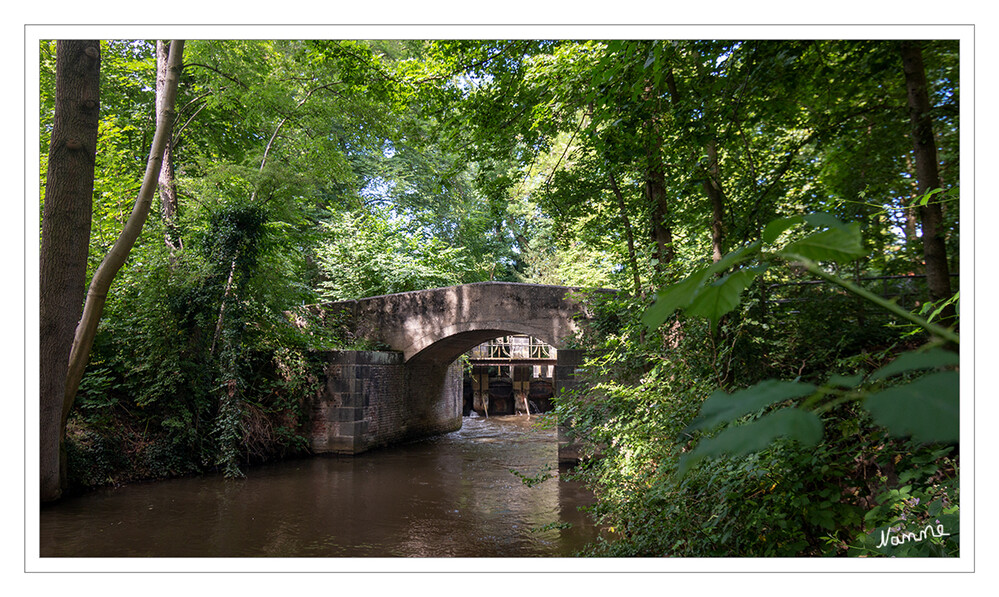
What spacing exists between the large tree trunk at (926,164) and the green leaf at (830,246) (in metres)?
2.31

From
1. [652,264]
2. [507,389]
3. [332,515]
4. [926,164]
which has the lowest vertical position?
[507,389]

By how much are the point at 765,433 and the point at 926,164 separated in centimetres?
273

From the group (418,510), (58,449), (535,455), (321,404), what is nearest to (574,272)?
(535,455)

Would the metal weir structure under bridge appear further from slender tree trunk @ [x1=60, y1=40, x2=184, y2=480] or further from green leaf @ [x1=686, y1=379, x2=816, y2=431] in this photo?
green leaf @ [x1=686, y1=379, x2=816, y2=431]

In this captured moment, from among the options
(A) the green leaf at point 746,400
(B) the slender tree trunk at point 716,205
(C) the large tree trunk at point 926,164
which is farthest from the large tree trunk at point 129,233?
(A) the green leaf at point 746,400

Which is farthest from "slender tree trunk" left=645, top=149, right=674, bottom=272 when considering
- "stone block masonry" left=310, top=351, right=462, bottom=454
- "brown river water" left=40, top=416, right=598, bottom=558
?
"stone block masonry" left=310, top=351, right=462, bottom=454

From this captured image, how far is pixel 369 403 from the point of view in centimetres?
1059

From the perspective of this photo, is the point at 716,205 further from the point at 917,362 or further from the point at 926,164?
the point at 917,362

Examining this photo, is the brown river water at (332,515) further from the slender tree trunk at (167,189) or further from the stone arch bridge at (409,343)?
the slender tree trunk at (167,189)

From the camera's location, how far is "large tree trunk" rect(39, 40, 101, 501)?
4.96 metres

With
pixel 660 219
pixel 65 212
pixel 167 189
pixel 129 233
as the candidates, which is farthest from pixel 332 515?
pixel 167 189
